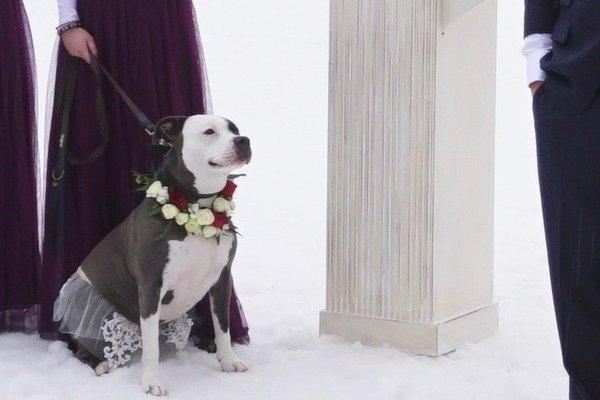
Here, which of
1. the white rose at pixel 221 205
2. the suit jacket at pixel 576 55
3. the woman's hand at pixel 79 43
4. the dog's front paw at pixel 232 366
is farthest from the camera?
the woman's hand at pixel 79 43

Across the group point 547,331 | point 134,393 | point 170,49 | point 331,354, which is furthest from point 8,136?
point 547,331

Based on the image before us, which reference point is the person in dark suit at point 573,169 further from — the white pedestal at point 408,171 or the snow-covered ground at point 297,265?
the white pedestal at point 408,171

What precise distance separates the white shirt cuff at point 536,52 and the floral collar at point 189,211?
2.89 feet

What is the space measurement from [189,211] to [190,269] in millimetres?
158

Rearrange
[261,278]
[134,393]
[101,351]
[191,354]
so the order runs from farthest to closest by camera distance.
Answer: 1. [261,278]
2. [191,354]
3. [101,351]
4. [134,393]

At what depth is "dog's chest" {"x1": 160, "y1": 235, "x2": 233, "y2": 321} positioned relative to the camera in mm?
1978

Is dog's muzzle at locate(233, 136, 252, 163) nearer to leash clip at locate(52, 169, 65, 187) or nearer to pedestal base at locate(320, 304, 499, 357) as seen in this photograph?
leash clip at locate(52, 169, 65, 187)

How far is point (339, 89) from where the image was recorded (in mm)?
2482

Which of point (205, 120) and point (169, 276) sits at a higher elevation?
point (205, 120)

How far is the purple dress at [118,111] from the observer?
91.2 inches

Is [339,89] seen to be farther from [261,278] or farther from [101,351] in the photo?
[261,278]

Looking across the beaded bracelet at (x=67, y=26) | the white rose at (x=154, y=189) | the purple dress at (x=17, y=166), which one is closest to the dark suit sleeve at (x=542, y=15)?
the white rose at (x=154, y=189)

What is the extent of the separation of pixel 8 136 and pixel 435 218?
1.42 meters

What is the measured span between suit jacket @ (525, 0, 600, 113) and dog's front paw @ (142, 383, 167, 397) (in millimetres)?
1200
